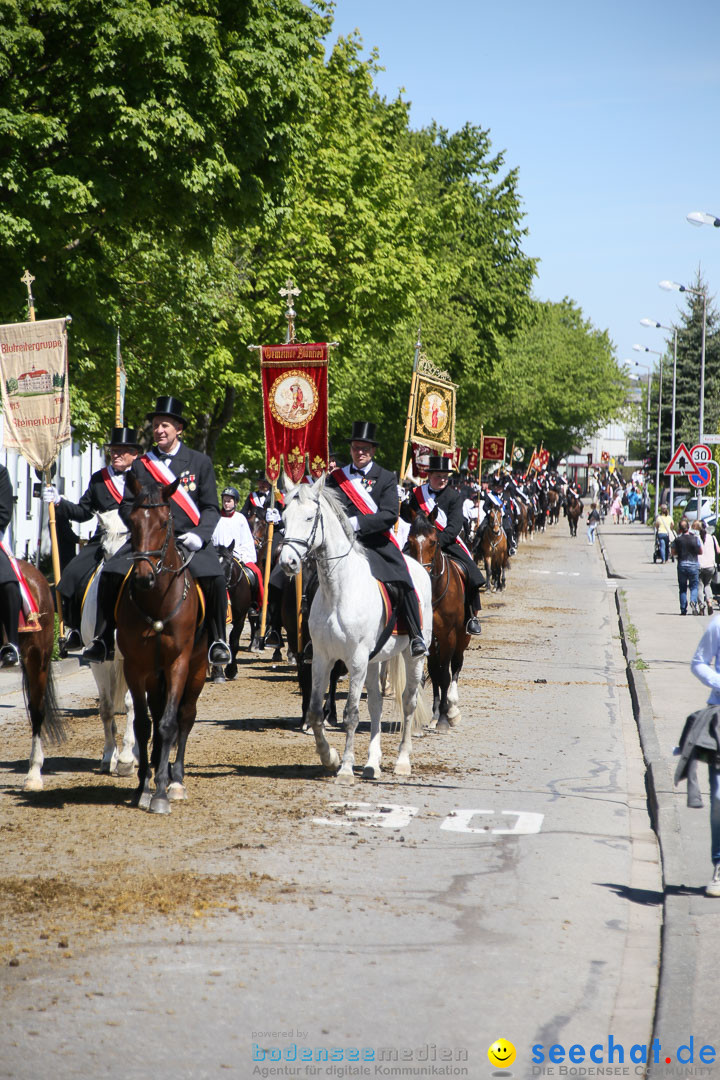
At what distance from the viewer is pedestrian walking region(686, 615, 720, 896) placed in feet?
24.5

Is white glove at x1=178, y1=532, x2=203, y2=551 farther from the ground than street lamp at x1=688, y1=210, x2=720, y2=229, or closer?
closer

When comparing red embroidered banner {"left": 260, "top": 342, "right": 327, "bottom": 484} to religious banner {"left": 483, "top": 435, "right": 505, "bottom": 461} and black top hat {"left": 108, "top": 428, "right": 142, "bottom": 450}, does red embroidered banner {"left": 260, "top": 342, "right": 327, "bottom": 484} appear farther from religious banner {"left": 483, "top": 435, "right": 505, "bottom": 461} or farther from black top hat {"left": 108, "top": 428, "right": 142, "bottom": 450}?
religious banner {"left": 483, "top": 435, "right": 505, "bottom": 461}

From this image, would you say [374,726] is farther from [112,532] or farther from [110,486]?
[110,486]

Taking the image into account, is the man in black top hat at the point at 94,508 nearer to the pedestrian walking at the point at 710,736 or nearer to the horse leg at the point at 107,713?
the horse leg at the point at 107,713

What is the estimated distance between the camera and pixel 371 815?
9.34m

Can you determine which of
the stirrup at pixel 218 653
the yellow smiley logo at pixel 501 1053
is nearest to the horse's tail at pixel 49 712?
the stirrup at pixel 218 653

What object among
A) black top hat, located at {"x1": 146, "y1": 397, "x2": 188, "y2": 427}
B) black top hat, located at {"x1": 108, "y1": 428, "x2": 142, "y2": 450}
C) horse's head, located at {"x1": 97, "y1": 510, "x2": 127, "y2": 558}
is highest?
black top hat, located at {"x1": 146, "y1": 397, "x2": 188, "y2": 427}

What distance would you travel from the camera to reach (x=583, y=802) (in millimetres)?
10305

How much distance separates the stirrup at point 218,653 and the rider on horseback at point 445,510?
4.15 m

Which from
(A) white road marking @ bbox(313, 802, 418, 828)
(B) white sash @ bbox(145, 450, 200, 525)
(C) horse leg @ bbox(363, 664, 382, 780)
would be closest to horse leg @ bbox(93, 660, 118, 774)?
(B) white sash @ bbox(145, 450, 200, 525)

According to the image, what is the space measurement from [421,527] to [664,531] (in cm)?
3454

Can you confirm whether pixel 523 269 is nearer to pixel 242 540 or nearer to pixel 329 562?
pixel 242 540

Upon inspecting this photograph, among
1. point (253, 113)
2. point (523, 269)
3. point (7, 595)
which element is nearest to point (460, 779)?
point (7, 595)

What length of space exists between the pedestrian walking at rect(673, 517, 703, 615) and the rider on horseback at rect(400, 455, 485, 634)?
15.6m
